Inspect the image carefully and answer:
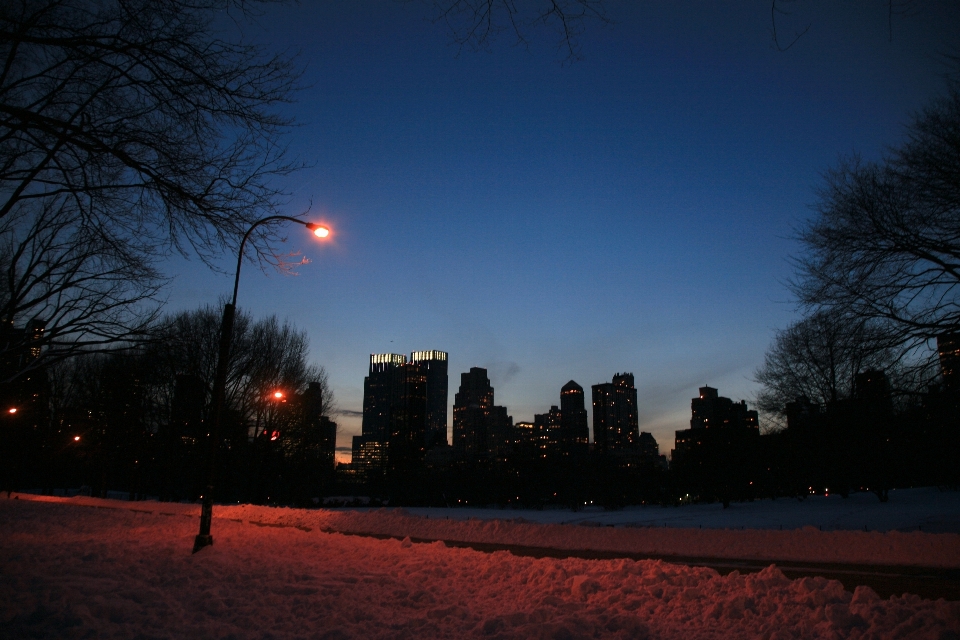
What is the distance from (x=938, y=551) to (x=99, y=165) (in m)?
17.9

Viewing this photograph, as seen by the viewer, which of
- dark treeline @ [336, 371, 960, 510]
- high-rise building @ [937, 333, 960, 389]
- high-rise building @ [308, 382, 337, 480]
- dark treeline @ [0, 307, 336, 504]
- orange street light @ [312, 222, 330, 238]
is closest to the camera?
orange street light @ [312, 222, 330, 238]

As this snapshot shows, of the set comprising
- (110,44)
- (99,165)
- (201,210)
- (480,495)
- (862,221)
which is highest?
(862,221)

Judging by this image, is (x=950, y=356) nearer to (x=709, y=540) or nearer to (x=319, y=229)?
(x=709, y=540)

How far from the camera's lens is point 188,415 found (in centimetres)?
4000

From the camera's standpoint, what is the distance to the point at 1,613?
19.7ft

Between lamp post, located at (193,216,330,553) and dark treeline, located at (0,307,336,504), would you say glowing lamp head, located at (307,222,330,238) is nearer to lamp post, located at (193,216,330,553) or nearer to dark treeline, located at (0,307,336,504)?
lamp post, located at (193,216,330,553)

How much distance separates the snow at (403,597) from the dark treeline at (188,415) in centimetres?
2580

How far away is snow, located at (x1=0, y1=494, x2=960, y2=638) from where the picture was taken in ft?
20.6

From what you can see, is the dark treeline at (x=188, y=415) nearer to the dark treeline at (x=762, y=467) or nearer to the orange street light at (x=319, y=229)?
the dark treeline at (x=762, y=467)

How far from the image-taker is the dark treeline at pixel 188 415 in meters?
38.1

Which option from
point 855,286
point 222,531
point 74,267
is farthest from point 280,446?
point 855,286

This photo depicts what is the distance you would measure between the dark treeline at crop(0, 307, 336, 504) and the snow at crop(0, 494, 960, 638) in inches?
1016

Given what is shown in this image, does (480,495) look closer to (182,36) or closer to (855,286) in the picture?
(855,286)

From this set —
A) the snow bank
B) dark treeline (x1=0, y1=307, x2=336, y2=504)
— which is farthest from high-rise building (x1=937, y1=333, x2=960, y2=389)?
dark treeline (x1=0, y1=307, x2=336, y2=504)
